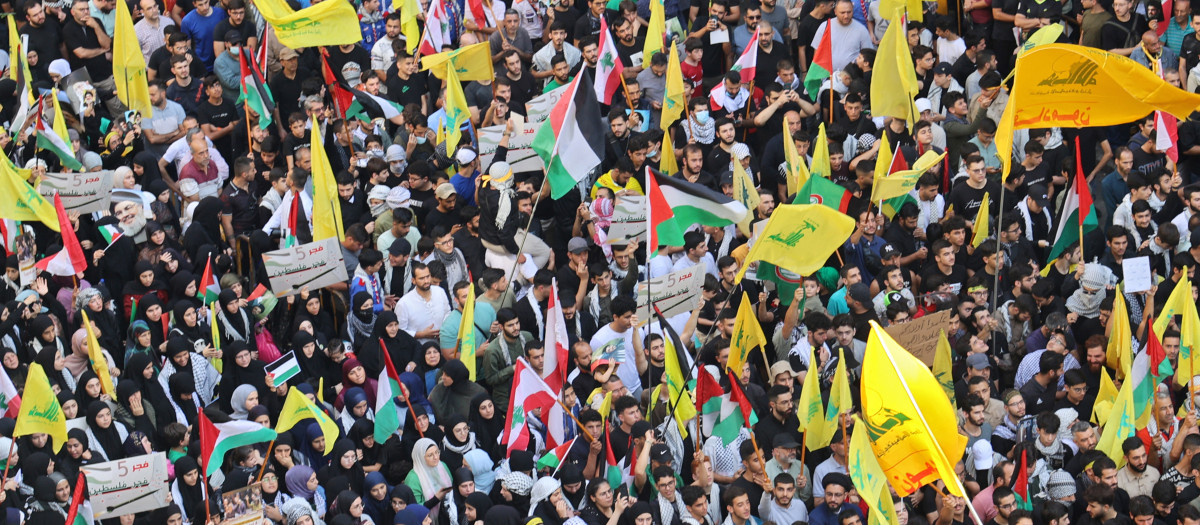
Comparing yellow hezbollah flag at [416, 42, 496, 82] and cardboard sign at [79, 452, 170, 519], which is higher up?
cardboard sign at [79, 452, 170, 519]

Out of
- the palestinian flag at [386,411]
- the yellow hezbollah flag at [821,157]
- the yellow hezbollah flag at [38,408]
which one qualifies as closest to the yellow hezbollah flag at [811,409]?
the palestinian flag at [386,411]

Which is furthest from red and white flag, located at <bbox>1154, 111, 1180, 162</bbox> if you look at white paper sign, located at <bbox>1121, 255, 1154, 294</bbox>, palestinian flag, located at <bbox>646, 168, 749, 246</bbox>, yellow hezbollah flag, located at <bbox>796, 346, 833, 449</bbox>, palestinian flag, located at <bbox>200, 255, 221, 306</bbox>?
palestinian flag, located at <bbox>200, 255, 221, 306</bbox>

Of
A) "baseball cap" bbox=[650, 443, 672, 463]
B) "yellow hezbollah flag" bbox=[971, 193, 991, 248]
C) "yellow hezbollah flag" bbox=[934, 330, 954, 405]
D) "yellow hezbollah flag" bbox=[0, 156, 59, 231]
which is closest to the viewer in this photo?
"baseball cap" bbox=[650, 443, 672, 463]

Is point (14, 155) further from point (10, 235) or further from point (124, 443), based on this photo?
point (124, 443)

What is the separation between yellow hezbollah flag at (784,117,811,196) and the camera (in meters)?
17.3

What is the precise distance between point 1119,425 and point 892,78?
4.04 metres

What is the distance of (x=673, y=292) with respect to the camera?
50.4 ft

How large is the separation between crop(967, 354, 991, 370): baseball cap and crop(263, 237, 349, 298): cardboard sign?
14.4 feet

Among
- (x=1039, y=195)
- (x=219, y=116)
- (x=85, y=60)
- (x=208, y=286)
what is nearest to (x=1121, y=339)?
(x=1039, y=195)

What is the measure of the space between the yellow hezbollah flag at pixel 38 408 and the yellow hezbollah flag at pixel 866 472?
4.86 metres

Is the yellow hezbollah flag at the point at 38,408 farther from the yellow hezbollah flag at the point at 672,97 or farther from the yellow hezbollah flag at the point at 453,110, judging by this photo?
the yellow hezbollah flag at the point at 672,97

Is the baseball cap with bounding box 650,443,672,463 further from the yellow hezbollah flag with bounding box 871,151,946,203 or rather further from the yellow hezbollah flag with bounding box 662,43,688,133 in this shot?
the yellow hezbollah flag with bounding box 662,43,688,133

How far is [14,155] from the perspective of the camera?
17781 mm

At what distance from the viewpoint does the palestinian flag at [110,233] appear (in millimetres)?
16500
